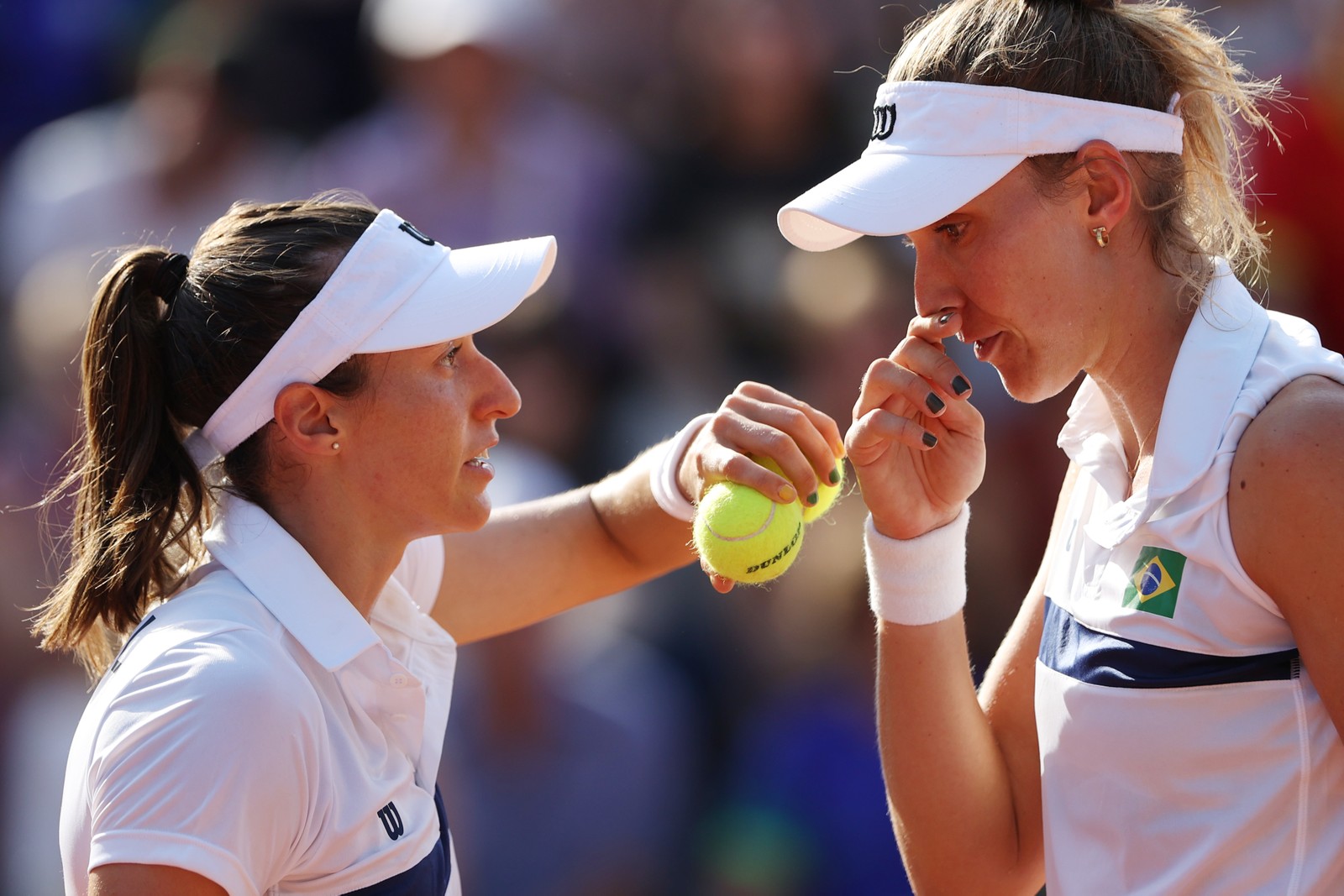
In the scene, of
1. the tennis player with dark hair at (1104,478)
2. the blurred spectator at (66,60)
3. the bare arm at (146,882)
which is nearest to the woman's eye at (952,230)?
the tennis player with dark hair at (1104,478)

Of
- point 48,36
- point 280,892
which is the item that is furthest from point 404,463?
point 48,36

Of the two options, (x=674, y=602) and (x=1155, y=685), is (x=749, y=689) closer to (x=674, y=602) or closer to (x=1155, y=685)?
(x=674, y=602)

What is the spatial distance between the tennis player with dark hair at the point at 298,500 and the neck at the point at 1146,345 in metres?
0.56

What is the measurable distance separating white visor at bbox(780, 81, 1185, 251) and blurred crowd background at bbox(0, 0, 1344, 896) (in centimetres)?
218

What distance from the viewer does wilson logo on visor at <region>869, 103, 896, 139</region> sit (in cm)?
213

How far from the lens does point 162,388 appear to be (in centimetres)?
224

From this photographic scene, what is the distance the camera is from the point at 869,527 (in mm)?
2404

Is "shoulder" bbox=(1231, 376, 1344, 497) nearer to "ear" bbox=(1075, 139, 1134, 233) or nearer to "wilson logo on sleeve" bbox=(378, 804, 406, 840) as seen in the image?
"ear" bbox=(1075, 139, 1134, 233)

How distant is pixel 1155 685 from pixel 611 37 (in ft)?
13.3

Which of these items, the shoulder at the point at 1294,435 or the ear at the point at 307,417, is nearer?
the shoulder at the point at 1294,435

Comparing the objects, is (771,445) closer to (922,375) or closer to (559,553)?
(922,375)

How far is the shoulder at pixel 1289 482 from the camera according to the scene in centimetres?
166

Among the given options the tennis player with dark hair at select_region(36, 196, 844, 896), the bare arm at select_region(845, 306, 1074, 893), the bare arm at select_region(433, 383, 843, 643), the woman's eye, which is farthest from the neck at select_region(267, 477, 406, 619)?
the woman's eye

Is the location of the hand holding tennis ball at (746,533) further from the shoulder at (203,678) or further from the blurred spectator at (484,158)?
the blurred spectator at (484,158)
